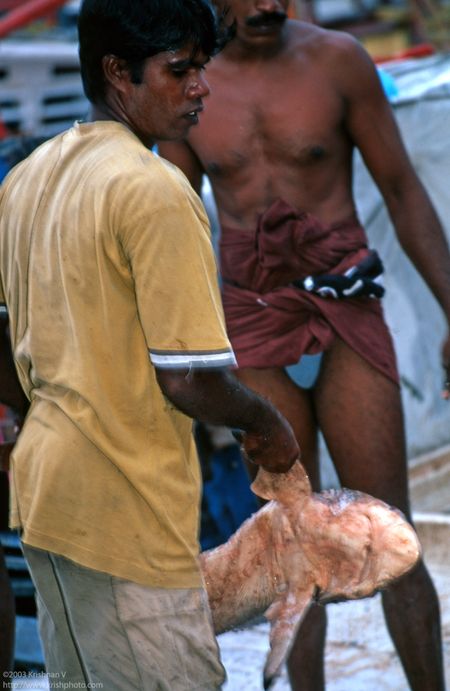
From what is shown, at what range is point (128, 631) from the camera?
8.34ft

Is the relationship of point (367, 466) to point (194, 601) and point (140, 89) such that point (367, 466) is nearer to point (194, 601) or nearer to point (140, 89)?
point (194, 601)

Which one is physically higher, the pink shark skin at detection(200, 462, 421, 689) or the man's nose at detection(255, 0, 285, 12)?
the man's nose at detection(255, 0, 285, 12)

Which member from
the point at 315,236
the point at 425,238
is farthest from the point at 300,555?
the point at 425,238

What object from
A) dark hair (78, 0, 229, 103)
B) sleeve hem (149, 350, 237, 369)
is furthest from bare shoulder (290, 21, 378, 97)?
sleeve hem (149, 350, 237, 369)

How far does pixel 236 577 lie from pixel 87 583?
0.52 m

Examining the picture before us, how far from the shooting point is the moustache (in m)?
3.73

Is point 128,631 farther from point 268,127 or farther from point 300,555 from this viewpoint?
point 268,127

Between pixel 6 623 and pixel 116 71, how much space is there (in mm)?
1742

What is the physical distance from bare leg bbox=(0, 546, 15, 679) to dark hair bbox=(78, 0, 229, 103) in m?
1.59

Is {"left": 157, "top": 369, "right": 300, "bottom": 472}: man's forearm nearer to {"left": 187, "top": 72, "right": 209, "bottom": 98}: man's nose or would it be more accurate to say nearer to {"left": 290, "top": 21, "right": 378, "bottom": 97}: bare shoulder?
{"left": 187, "top": 72, "right": 209, "bottom": 98}: man's nose

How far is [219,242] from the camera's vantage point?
4.02m

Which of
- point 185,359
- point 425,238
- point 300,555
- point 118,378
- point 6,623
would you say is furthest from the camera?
point 425,238

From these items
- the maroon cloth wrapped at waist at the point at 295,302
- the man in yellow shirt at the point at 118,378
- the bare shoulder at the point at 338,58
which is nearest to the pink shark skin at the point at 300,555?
the man in yellow shirt at the point at 118,378

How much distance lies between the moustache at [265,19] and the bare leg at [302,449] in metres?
1.08
